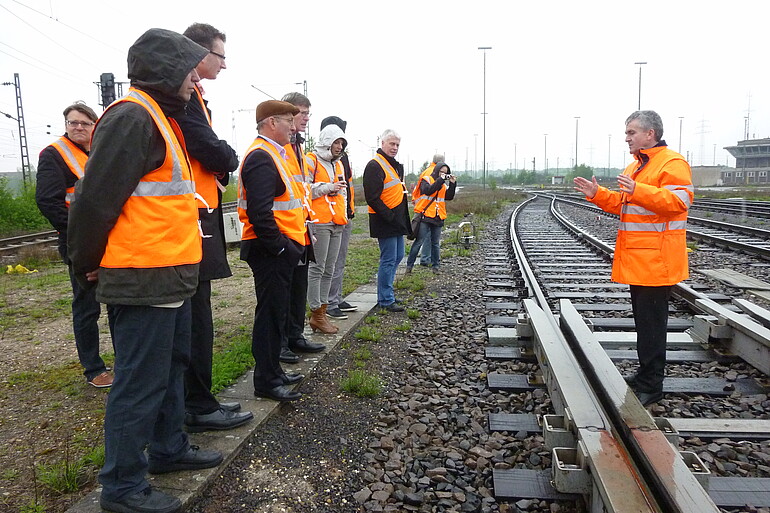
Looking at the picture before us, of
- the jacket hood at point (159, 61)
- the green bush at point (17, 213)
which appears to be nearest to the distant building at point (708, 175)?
the green bush at point (17, 213)

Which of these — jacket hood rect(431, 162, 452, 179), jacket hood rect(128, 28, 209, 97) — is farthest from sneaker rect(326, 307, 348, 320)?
jacket hood rect(128, 28, 209, 97)

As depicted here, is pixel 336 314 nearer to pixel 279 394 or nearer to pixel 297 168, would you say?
pixel 297 168

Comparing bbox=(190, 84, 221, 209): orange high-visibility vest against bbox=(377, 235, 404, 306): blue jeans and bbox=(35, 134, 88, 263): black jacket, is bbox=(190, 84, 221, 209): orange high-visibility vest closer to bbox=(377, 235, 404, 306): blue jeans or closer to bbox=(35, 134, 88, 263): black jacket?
bbox=(35, 134, 88, 263): black jacket

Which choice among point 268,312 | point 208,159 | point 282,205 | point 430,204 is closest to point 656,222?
point 282,205

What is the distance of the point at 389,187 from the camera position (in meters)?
6.57

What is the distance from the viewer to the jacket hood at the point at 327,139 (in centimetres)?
562

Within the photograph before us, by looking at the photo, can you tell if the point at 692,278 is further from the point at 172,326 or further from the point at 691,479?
the point at 172,326

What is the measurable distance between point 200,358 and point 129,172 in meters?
1.41

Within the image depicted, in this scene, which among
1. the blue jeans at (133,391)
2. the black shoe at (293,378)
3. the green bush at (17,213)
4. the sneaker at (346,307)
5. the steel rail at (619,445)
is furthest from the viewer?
the green bush at (17,213)

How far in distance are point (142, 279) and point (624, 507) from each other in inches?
87.0

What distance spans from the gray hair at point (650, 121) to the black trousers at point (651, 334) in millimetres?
1119

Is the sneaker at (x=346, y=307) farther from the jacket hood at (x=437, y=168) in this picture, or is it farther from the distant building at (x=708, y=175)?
the distant building at (x=708, y=175)

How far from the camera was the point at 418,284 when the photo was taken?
317 inches

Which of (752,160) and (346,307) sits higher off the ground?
(752,160)
